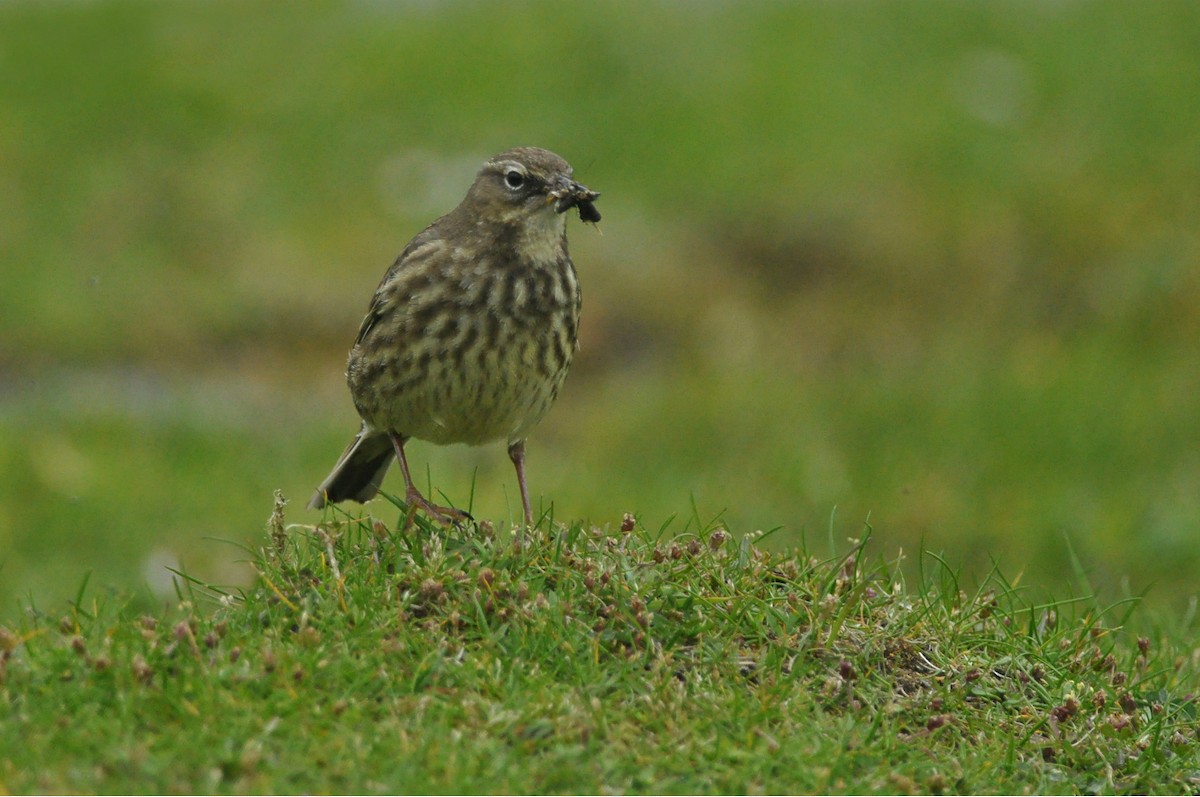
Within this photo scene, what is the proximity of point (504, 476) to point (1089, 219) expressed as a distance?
5.87m

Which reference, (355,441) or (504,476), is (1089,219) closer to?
(504,476)

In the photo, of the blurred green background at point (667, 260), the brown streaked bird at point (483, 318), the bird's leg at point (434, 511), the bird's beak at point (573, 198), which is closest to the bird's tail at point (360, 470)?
the brown streaked bird at point (483, 318)

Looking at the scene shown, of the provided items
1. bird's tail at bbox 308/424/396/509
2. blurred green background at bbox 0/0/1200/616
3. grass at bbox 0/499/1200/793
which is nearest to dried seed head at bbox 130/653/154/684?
grass at bbox 0/499/1200/793

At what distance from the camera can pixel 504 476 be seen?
11984mm

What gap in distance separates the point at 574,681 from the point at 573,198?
250 centimetres

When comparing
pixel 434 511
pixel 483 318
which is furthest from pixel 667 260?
pixel 434 511

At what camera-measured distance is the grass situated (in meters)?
5.13

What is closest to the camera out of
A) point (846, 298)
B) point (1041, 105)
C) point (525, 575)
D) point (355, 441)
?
point (525, 575)

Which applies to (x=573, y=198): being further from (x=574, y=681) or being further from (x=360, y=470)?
(x=574, y=681)

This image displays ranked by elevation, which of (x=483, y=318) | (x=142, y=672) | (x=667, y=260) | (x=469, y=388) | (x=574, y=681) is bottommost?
(x=574, y=681)

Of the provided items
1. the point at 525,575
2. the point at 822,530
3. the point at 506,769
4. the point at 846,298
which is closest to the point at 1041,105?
the point at 846,298

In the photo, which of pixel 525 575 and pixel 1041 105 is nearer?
pixel 525 575

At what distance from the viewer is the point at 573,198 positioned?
746 centimetres

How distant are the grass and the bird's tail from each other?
150 cm
